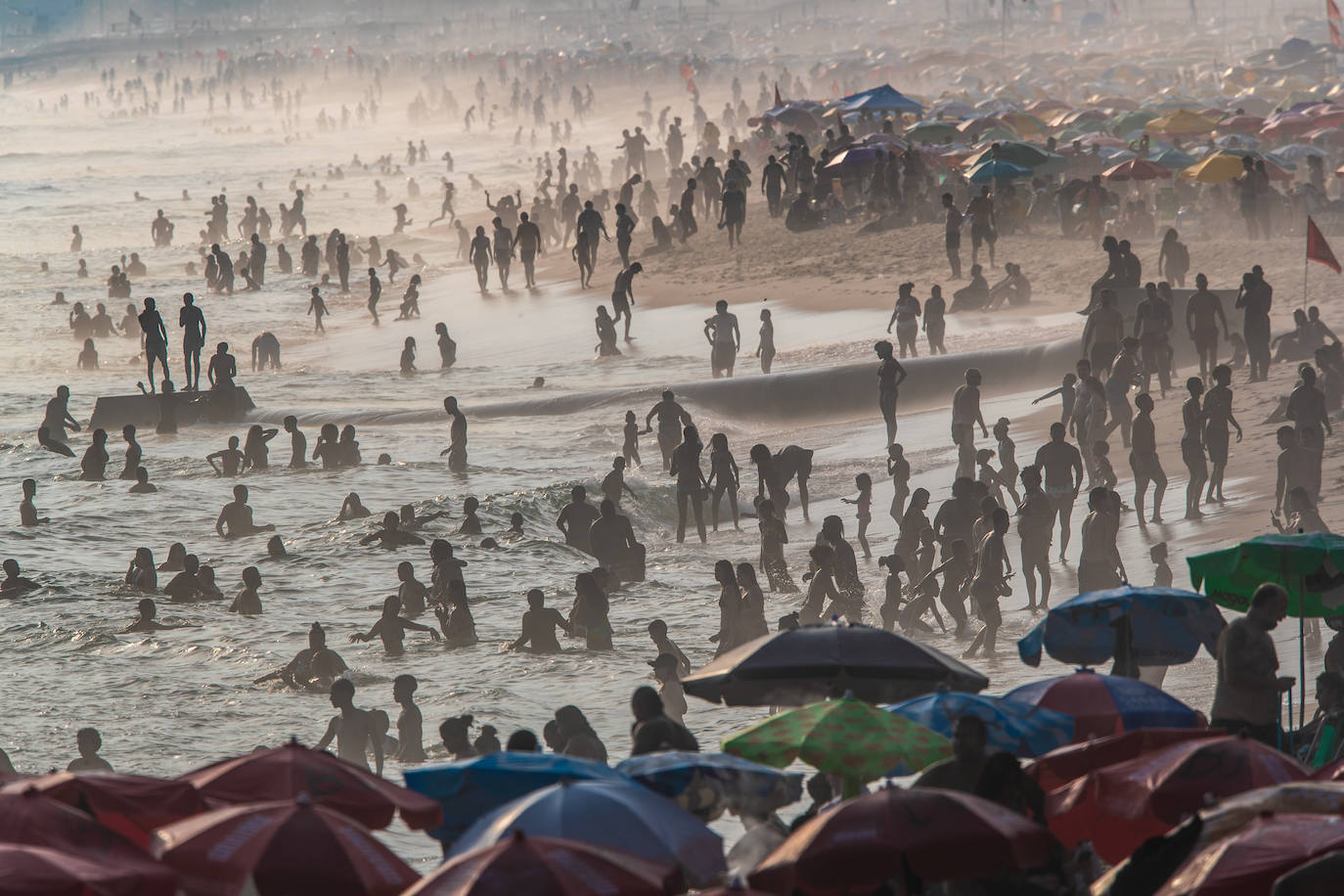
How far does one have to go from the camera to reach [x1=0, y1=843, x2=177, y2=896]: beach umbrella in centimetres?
486

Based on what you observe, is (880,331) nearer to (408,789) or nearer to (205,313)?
(205,313)

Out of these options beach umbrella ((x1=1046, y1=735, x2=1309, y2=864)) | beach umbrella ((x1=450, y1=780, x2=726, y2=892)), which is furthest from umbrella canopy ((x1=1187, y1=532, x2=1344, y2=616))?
beach umbrella ((x1=450, y1=780, x2=726, y2=892))

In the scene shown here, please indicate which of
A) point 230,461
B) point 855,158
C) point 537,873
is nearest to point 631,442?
point 230,461

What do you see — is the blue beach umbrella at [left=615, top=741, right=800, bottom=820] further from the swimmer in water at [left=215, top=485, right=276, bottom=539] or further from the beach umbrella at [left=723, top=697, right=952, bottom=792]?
the swimmer in water at [left=215, top=485, right=276, bottom=539]

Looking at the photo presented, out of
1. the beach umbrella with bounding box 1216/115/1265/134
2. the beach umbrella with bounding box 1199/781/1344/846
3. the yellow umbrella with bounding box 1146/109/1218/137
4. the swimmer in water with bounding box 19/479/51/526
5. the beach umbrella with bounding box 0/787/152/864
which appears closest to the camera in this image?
the beach umbrella with bounding box 1199/781/1344/846

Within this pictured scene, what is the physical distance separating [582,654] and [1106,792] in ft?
25.4

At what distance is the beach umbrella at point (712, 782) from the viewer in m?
6.38

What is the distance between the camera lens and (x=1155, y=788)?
19.1 feet

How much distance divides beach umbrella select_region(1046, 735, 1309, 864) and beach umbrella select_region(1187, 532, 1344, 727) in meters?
2.71

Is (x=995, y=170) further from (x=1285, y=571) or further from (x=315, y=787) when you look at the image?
(x=315, y=787)

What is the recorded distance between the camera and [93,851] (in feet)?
17.8

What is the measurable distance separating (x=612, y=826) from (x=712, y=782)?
3.09 feet

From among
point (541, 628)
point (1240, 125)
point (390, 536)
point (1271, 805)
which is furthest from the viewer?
point (1240, 125)

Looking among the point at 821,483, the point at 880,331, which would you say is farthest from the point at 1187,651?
the point at 880,331
